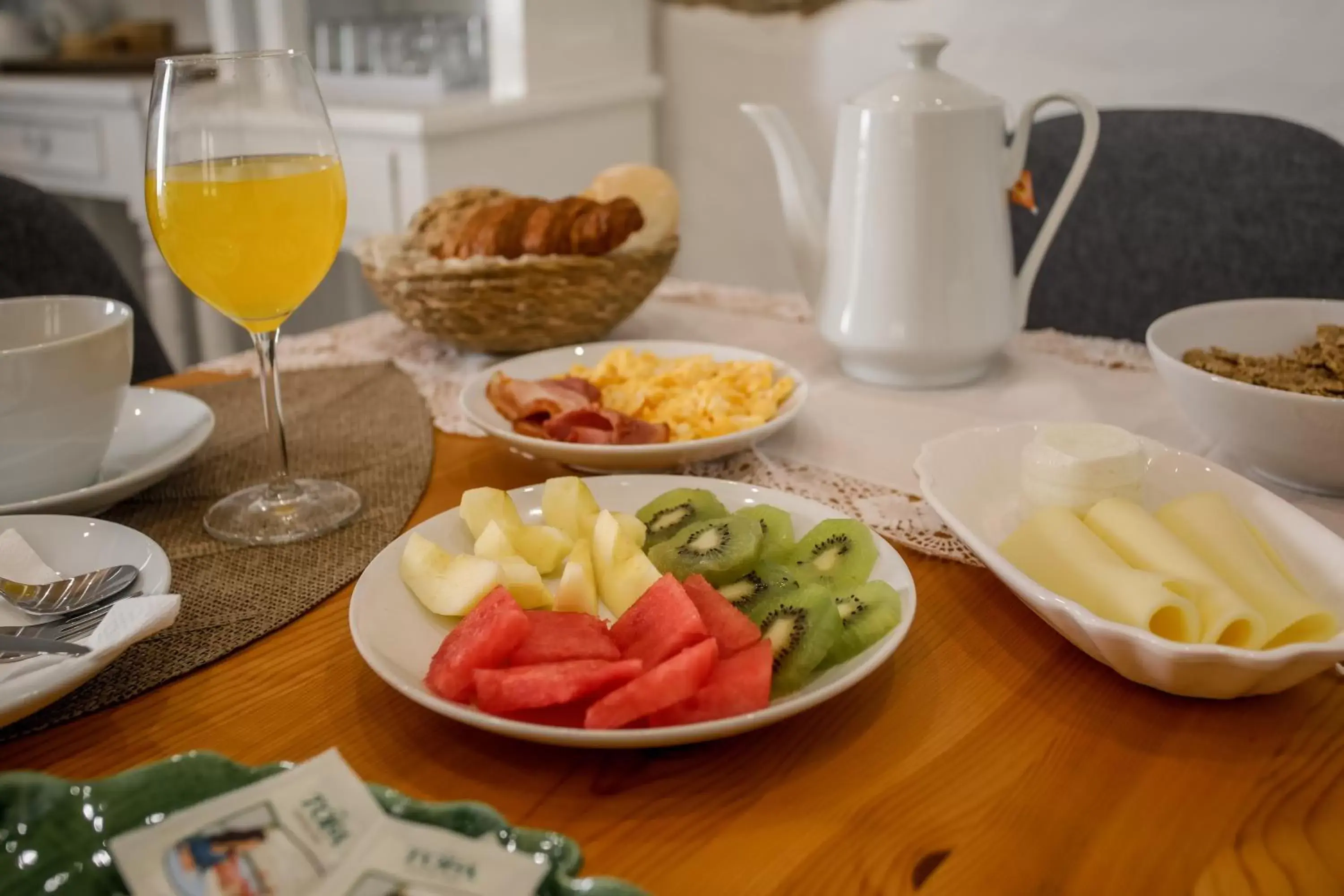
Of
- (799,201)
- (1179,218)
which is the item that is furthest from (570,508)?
(1179,218)

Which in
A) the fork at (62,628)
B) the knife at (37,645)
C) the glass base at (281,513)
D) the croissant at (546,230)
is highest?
the croissant at (546,230)

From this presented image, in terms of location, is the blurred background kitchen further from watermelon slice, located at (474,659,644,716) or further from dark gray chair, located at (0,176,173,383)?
watermelon slice, located at (474,659,644,716)

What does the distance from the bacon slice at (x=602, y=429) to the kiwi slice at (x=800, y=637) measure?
0.30m

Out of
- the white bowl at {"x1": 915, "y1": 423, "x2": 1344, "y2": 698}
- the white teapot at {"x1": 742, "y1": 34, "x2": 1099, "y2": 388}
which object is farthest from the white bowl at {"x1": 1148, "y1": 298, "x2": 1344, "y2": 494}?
the white teapot at {"x1": 742, "y1": 34, "x2": 1099, "y2": 388}

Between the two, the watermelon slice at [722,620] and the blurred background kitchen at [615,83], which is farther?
the blurred background kitchen at [615,83]

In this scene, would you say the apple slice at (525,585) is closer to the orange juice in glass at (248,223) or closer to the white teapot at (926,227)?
the orange juice in glass at (248,223)

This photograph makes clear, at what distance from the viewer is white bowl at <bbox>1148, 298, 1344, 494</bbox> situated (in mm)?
719

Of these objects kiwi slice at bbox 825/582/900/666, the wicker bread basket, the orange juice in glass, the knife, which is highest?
the orange juice in glass

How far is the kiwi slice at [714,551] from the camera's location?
61 cm

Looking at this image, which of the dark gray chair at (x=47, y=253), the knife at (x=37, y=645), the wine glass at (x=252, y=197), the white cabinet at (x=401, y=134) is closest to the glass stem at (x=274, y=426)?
the wine glass at (x=252, y=197)

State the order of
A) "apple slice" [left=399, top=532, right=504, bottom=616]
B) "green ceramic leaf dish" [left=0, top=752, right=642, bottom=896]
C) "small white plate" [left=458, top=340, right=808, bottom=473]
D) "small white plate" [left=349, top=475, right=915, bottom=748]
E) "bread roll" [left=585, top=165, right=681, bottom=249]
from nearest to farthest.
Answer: "green ceramic leaf dish" [left=0, top=752, right=642, bottom=896] → "small white plate" [left=349, top=475, right=915, bottom=748] → "apple slice" [left=399, top=532, right=504, bottom=616] → "small white plate" [left=458, top=340, right=808, bottom=473] → "bread roll" [left=585, top=165, right=681, bottom=249]

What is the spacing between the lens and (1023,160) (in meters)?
1.02

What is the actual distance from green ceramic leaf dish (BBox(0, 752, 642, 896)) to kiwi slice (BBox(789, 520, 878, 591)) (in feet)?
0.93

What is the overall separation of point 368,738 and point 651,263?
2.36 ft
